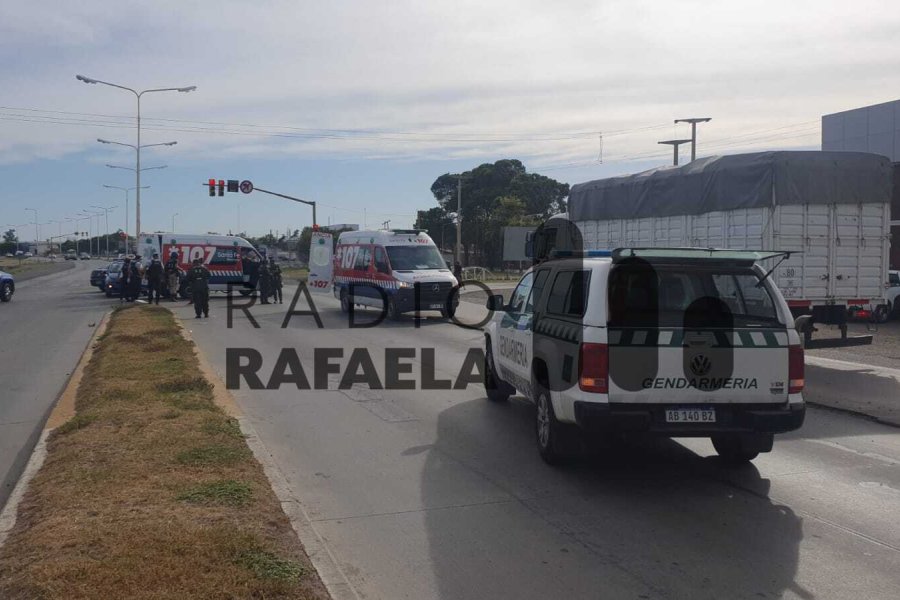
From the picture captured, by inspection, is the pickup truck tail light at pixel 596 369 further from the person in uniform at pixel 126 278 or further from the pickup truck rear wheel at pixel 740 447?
the person in uniform at pixel 126 278

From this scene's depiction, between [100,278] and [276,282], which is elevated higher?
[276,282]

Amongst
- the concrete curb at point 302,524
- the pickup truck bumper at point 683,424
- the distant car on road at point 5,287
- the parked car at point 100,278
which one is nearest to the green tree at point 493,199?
the parked car at point 100,278

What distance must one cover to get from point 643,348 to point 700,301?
1.09 metres

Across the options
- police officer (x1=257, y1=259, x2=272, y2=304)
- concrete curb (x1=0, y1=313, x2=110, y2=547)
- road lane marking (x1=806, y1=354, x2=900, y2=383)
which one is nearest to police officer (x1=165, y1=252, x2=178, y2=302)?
police officer (x1=257, y1=259, x2=272, y2=304)

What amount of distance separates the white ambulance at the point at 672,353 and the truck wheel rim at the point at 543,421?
0.03m

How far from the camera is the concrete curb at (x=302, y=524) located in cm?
487

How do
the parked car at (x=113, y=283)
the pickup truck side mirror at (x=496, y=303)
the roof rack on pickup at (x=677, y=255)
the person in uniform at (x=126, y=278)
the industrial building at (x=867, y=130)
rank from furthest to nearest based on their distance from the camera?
the industrial building at (x=867, y=130) < the parked car at (x=113, y=283) < the person in uniform at (x=126, y=278) < the pickup truck side mirror at (x=496, y=303) < the roof rack on pickup at (x=677, y=255)

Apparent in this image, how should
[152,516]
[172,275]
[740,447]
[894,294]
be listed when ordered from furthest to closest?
[172,275]
[894,294]
[740,447]
[152,516]

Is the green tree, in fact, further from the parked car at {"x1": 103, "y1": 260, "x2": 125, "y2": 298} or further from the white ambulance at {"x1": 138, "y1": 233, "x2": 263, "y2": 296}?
the parked car at {"x1": 103, "y1": 260, "x2": 125, "y2": 298}

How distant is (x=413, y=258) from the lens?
23578 millimetres

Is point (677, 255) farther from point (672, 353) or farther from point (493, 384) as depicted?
point (493, 384)

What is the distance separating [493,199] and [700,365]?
211 feet

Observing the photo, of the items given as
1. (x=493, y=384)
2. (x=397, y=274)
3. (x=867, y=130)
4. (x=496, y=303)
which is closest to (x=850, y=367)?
(x=493, y=384)

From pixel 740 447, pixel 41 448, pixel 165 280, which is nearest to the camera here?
pixel 740 447
